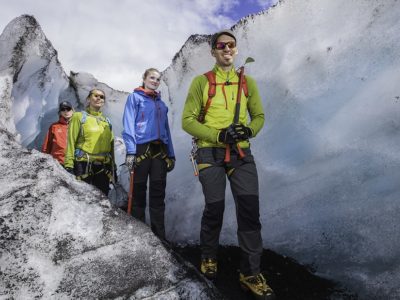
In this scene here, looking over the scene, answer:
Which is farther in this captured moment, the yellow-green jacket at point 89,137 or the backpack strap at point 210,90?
the yellow-green jacket at point 89,137

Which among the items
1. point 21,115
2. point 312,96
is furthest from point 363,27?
point 21,115

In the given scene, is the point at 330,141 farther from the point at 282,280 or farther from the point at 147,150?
the point at 147,150

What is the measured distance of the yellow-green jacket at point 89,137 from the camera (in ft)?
16.8

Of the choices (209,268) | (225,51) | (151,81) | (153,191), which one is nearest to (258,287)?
(209,268)

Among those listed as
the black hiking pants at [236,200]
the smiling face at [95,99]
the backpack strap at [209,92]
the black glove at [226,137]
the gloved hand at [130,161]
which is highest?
the smiling face at [95,99]

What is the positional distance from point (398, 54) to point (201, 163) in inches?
103

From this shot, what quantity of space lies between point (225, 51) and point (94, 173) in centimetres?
278

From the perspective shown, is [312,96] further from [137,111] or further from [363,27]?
[137,111]

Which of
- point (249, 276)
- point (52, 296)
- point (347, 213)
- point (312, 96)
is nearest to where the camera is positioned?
point (52, 296)

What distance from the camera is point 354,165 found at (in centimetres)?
427

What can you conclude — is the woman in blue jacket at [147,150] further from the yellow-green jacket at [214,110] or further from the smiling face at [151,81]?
the yellow-green jacket at [214,110]

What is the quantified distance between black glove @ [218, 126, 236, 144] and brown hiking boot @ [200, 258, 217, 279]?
115 centimetres

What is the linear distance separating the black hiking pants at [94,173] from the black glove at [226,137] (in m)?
2.63

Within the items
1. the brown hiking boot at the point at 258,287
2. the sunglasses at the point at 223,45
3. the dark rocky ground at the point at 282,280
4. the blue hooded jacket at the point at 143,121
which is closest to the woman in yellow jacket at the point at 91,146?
the blue hooded jacket at the point at 143,121
